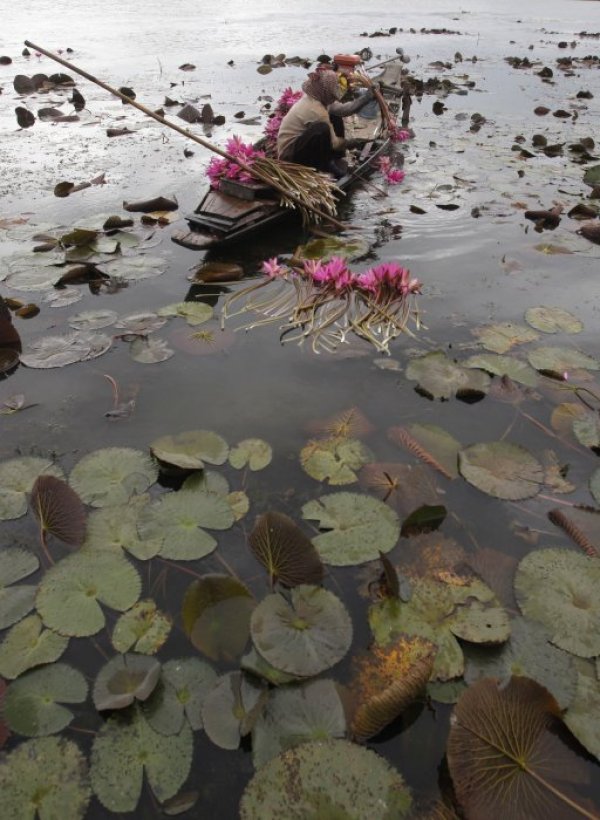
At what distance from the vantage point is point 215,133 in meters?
10.3

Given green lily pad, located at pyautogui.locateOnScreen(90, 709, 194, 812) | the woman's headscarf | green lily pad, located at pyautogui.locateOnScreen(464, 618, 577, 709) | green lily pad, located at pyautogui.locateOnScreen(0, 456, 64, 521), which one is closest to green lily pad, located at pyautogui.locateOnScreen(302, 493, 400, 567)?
green lily pad, located at pyautogui.locateOnScreen(464, 618, 577, 709)

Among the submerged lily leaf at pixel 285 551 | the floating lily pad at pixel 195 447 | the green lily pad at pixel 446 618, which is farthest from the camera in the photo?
the floating lily pad at pixel 195 447

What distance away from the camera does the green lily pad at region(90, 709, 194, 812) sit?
180 cm

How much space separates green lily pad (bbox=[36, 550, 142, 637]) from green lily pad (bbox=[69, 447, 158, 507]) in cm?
40

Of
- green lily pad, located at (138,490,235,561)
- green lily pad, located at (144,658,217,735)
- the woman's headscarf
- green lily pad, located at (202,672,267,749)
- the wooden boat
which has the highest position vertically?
the woman's headscarf

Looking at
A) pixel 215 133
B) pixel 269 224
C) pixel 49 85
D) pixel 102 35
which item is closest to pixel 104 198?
pixel 269 224

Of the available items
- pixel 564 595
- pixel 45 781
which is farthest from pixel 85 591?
pixel 564 595

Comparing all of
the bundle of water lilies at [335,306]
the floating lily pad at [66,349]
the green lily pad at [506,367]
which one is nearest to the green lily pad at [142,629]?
the floating lily pad at [66,349]

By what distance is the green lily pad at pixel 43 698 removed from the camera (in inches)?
78.6

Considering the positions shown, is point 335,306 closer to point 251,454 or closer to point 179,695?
point 251,454

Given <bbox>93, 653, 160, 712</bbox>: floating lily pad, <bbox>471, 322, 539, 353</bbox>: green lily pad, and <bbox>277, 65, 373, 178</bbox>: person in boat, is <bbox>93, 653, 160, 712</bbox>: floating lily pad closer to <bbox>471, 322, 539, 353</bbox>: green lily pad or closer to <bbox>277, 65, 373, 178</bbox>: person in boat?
<bbox>471, 322, 539, 353</bbox>: green lily pad

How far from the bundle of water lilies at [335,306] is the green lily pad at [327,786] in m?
3.05

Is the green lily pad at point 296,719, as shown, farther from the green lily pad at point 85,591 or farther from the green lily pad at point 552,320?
the green lily pad at point 552,320

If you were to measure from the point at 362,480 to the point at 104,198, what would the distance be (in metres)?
6.00
